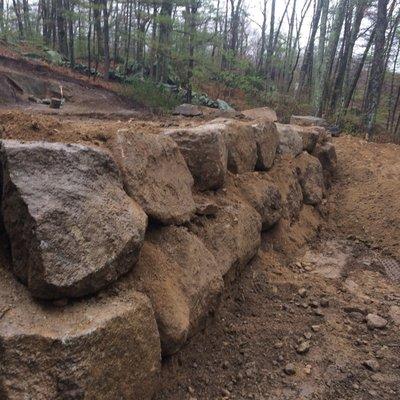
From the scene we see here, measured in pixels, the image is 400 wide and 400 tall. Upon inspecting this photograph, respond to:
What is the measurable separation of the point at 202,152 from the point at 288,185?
196 cm

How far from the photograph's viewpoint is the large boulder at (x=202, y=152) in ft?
11.7

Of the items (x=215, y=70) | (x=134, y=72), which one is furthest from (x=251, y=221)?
(x=134, y=72)

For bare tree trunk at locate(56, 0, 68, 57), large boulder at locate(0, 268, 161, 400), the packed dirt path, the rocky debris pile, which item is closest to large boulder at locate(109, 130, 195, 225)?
the rocky debris pile

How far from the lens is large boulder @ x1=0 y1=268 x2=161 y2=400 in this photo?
1709 millimetres

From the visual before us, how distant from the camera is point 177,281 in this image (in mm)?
2613

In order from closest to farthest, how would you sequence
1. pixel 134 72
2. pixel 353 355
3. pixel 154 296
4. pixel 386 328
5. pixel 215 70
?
pixel 154 296 < pixel 353 355 < pixel 386 328 < pixel 215 70 < pixel 134 72

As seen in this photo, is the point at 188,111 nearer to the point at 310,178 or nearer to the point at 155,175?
the point at 310,178

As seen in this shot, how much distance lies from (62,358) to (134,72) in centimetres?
1830

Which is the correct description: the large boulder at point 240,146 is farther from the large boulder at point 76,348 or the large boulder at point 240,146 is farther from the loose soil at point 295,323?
the large boulder at point 76,348

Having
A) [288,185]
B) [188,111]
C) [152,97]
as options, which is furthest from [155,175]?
[152,97]

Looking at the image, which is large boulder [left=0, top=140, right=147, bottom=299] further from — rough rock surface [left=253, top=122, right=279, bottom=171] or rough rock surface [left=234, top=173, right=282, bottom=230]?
rough rock surface [left=253, top=122, right=279, bottom=171]

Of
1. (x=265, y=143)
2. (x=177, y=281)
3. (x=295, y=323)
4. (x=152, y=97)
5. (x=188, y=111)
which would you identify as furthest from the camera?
(x=152, y=97)

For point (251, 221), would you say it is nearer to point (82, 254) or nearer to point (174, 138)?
point (174, 138)

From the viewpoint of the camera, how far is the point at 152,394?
220cm
